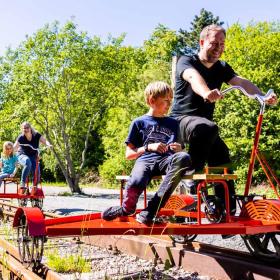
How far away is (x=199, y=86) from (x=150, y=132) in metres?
0.56

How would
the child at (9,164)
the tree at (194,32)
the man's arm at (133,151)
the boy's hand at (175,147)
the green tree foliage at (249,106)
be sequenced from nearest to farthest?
1. the boy's hand at (175,147)
2. the man's arm at (133,151)
3. the child at (9,164)
4. the green tree foliage at (249,106)
5. the tree at (194,32)

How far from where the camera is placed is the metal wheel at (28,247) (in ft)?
12.0

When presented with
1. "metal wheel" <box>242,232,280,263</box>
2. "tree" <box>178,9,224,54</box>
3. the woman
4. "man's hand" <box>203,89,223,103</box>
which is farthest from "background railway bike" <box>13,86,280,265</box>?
"tree" <box>178,9,224,54</box>

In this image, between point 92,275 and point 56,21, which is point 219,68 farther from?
point 56,21

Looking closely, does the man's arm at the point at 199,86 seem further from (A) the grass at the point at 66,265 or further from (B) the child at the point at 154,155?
(A) the grass at the point at 66,265

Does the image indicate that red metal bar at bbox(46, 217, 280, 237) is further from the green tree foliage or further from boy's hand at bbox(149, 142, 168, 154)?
the green tree foliage

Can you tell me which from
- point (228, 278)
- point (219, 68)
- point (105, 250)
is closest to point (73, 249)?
point (105, 250)

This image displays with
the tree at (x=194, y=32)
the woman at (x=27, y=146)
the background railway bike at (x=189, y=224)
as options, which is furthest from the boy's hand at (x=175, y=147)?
the tree at (x=194, y=32)

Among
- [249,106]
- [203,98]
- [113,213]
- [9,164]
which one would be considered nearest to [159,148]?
[113,213]

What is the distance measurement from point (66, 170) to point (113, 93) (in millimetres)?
4632

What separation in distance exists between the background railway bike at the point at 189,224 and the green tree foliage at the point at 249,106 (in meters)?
17.0

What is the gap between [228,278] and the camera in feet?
13.2

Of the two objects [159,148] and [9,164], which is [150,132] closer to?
[159,148]

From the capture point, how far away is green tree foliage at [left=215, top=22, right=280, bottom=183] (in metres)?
21.9
